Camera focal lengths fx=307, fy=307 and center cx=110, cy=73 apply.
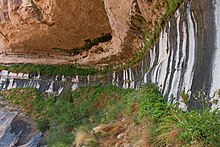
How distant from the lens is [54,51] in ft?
47.7

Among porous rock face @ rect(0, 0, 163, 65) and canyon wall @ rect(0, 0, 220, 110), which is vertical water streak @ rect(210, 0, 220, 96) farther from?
porous rock face @ rect(0, 0, 163, 65)

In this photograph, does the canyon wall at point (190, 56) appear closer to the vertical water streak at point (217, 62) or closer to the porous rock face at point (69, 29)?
the vertical water streak at point (217, 62)

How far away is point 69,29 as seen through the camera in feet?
41.9

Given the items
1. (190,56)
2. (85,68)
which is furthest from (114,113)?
(85,68)

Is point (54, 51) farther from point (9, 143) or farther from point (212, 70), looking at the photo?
point (212, 70)

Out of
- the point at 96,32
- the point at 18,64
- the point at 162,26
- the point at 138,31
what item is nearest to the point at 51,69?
the point at 18,64

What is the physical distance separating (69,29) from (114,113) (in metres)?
5.88

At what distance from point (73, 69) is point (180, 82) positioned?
26.5 ft

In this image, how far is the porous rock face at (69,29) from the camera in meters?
10.2

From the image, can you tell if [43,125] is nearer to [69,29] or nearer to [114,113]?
[114,113]

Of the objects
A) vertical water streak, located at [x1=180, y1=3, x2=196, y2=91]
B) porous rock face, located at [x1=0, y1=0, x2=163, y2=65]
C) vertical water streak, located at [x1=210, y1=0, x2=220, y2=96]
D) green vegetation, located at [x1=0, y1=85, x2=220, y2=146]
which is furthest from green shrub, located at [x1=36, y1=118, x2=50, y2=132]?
vertical water streak, located at [x1=210, y1=0, x2=220, y2=96]

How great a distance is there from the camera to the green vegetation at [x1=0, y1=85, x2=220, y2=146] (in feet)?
14.3

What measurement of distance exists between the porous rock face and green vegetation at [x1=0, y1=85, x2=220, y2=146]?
1812 millimetres

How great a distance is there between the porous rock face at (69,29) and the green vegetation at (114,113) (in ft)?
5.95
